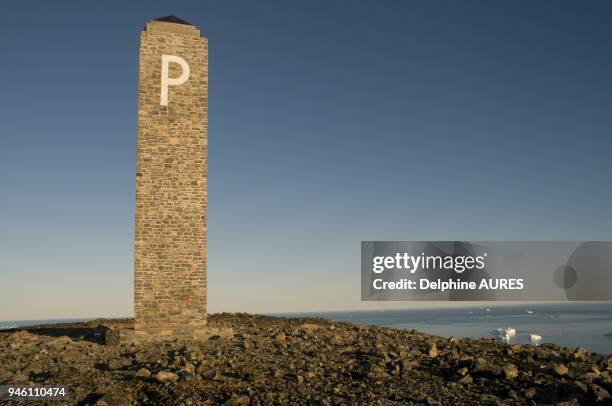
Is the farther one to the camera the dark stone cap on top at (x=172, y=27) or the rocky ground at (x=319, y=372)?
the dark stone cap on top at (x=172, y=27)

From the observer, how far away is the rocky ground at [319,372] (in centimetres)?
942

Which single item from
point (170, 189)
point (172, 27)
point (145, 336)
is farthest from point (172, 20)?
point (145, 336)

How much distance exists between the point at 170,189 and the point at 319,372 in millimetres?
7318

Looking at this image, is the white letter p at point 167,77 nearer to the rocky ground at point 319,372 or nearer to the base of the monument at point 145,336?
the base of the monument at point 145,336

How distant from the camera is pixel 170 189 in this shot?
51.6 ft

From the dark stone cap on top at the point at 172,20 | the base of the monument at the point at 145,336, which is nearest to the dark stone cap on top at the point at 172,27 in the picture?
the dark stone cap on top at the point at 172,20

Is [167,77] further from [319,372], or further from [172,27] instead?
[319,372]

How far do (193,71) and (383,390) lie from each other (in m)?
10.8

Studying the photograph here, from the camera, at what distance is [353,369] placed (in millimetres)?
11195

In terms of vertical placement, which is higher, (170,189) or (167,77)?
(167,77)

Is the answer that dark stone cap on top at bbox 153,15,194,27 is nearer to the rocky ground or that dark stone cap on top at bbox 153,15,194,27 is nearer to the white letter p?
the white letter p

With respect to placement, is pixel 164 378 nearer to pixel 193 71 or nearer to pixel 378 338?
pixel 378 338

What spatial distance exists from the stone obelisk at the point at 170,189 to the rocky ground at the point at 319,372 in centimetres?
121

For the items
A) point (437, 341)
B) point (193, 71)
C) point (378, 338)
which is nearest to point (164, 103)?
point (193, 71)
